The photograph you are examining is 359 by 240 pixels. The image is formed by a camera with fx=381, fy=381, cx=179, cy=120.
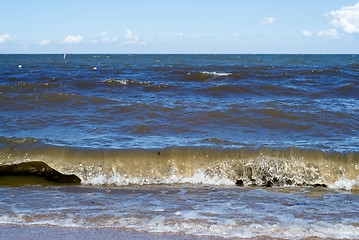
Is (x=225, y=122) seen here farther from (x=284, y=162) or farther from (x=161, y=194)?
(x=161, y=194)

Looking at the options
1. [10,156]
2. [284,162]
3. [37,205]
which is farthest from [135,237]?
[10,156]

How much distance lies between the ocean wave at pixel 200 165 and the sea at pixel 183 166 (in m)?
0.01

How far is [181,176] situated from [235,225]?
2.04 meters

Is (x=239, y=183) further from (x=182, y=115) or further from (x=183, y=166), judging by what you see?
(x=182, y=115)

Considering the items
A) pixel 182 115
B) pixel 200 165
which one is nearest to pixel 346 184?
pixel 200 165

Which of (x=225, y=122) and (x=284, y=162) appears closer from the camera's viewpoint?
(x=284, y=162)

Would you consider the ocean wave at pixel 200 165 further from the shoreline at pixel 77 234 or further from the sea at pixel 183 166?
the shoreline at pixel 77 234

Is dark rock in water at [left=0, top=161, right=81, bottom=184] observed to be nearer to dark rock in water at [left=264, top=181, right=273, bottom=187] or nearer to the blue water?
the blue water

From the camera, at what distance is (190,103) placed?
9945 mm

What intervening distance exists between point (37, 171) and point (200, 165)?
7.89 feet

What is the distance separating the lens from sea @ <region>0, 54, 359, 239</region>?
365cm

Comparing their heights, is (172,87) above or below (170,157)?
above

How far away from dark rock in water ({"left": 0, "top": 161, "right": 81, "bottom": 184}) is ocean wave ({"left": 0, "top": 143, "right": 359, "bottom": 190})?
0.06 meters

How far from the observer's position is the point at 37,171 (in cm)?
562
